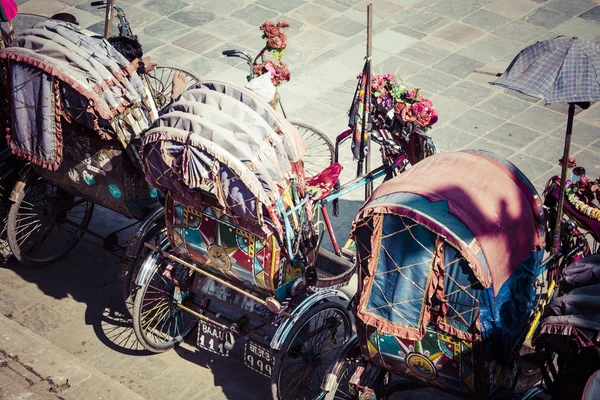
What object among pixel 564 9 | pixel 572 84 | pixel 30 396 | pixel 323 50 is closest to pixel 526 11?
pixel 564 9

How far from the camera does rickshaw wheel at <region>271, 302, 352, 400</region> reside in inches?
227

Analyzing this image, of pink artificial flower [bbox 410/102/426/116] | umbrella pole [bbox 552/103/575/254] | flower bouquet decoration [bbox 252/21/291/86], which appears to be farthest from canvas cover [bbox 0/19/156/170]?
umbrella pole [bbox 552/103/575/254]

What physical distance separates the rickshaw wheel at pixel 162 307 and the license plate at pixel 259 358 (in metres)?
0.85

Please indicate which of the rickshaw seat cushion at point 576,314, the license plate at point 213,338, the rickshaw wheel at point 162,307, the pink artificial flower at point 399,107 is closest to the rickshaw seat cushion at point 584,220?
the rickshaw seat cushion at point 576,314

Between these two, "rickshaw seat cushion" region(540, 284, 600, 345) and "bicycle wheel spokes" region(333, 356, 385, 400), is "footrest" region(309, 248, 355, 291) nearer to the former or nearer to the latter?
"bicycle wheel spokes" region(333, 356, 385, 400)

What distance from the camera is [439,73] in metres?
10.1

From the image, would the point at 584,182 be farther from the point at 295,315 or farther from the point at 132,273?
the point at 132,273

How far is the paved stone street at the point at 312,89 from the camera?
6.66 m

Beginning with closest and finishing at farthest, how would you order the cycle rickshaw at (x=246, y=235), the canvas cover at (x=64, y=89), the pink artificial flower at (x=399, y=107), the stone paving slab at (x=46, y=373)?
the cycle rickshaw at (x=246, y=235)
the stone paving slab at (x=46, y=373)
the canvas cover at (x=64, y=89)
the pink artificial flower at (x=399, y=107)

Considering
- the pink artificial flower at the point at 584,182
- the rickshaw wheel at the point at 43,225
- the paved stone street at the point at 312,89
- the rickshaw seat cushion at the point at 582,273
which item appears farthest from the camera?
the rickshaw wheel at the point at 43,225

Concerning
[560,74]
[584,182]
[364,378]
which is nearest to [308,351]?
Result: [364,378]

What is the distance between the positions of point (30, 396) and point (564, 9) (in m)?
8.49

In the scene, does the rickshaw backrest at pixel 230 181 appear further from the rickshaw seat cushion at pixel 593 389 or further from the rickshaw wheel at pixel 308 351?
the rickshaw seat cushion at pixel 593 389

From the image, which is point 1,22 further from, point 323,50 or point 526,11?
point 526,11
